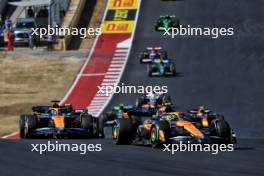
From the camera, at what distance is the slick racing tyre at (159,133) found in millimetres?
22938

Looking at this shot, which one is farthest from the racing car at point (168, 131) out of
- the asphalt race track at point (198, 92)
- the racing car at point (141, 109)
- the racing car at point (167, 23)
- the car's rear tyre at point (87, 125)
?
the racing car at point (167, 23)

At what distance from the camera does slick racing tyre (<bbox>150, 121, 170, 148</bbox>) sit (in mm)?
22938

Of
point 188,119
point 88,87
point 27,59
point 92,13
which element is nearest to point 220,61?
point 88,87

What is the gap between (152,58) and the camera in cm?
4900

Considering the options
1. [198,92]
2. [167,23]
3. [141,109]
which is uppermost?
Result: [167,23]

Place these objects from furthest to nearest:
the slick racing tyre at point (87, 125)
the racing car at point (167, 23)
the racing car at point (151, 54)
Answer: the racing car at point (167, 23) → the racing car at point (151, 54) → the slick racing tyre at point (87, 125)

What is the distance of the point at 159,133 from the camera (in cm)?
2306

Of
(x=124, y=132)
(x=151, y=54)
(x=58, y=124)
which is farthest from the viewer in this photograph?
(x=151, y=54)

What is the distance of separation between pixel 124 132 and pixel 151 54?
2566 cm

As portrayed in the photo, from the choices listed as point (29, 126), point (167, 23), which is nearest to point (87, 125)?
point (29, 126)

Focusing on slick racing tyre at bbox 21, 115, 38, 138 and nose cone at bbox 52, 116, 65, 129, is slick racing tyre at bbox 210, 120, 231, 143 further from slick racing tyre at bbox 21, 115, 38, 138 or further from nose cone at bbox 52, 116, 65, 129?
slick racing tyre at bbox 21, 115, 38, 138

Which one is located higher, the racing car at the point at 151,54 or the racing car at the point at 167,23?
the racing car at the point at 167,23

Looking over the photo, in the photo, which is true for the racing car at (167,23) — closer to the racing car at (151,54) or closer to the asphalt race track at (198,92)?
the asphalt race track at (198,92)

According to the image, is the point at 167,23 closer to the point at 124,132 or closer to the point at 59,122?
the point at 59,122
